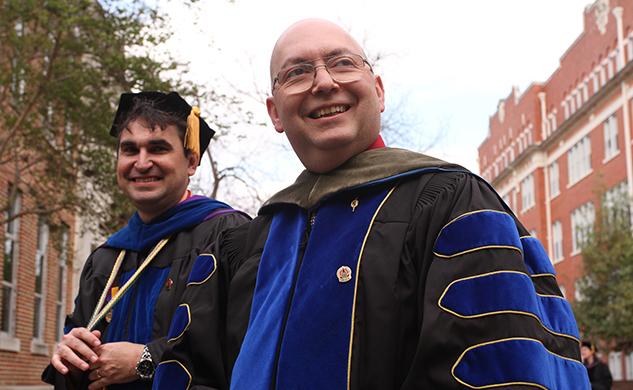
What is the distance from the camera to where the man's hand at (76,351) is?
3.32 meters

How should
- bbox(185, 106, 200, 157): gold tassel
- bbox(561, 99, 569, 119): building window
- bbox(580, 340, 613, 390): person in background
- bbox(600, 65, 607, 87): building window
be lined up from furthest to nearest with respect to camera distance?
bbox(561, 99, 569, 119): building window → bbox(600, 65, 607, 87): building window → bbox(580, 340, 613, 390): person in background → bbox(185, 106, 200, 157): gold tassel

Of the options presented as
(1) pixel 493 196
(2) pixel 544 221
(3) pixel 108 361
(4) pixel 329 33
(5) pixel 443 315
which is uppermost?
(2) pixel 544 221

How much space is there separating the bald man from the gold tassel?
1.05 m

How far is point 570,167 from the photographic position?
43031 millimetres

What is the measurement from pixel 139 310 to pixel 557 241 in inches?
1735

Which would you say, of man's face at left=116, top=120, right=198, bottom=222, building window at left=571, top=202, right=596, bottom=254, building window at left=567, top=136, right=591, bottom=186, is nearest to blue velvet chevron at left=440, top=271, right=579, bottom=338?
man's face at left=116, top=120, right=198, bottom=222

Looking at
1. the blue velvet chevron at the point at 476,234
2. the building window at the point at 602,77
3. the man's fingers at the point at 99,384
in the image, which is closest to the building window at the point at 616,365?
the building window at the point at 602,77

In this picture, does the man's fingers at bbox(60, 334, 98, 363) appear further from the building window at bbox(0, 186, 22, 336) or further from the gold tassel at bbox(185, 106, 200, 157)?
the building window at bbox(0, 186, 22, 336)

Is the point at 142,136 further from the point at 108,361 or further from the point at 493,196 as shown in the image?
the point at 493,196

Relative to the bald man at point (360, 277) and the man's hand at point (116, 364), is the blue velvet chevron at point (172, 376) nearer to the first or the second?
the bald man at point (360, 277)

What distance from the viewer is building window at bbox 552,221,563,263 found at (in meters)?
44.7

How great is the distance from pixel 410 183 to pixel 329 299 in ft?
1.37

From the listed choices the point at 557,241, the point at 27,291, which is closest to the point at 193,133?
the point at 27,291

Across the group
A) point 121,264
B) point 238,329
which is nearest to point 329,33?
point 238,329
